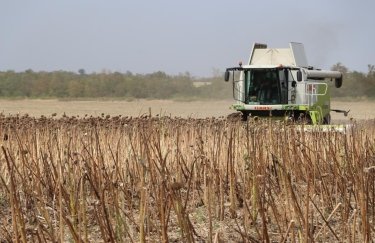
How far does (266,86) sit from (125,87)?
120ft

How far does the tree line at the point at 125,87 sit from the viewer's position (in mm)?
45188

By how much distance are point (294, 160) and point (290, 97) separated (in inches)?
391

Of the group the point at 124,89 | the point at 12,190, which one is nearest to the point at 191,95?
the point at 124,89

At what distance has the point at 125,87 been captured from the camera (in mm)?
51406

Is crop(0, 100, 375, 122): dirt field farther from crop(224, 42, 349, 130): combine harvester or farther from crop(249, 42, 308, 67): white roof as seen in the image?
crop(224, 42, 349, 130): combine harvester

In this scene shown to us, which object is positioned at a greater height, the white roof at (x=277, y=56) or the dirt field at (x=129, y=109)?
the white roof at (x=277, y=56)

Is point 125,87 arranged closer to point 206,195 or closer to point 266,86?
point 266,86

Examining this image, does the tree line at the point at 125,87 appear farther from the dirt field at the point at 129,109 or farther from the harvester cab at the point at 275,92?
the harvester cab at the point at 275,92

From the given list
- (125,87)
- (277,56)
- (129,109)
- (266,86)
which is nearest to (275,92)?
(266,86)

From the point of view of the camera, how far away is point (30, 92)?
1934 inches

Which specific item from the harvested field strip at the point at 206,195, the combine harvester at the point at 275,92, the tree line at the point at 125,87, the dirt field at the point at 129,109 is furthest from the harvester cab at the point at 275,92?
the tree line at the point at 125,87

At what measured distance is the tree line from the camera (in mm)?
45188

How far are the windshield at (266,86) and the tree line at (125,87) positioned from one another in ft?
92.8

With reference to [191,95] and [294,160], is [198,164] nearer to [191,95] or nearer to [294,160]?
[294,160]
